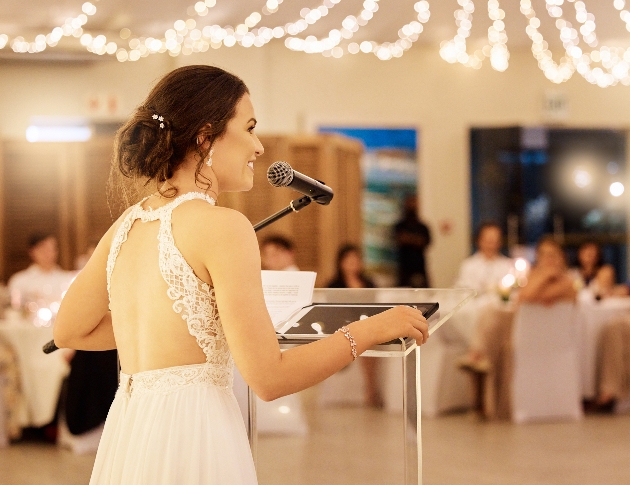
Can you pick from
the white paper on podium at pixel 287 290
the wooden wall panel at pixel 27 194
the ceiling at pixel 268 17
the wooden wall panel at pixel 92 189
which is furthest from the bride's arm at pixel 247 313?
the wooden wall panel at pixel 27 194

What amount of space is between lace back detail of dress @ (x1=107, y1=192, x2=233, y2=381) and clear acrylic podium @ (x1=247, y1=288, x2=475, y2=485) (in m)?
0.26

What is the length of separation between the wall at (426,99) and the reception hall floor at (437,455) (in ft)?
15.1

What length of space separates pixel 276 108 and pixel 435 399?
15.4ft

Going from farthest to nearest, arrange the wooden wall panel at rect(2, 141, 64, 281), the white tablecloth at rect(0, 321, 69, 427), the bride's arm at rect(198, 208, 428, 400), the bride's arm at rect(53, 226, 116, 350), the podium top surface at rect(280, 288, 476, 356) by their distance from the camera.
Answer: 1. the wooden wall panel at rect(2, 141, 64, 281)
2. the white tablecloth at rect(0, 321, 69, 427)
3. the podium top surface at rect(280, 288, 476, 356)
4. the bride's arm at rect(53, 226, 116, 350)
5. the bride's arm at rect(198, 208, 428, 400)

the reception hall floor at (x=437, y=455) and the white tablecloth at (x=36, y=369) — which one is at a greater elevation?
the white tablecloth at (x=36, y=369)

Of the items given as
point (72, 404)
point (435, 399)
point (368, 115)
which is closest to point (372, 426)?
point (435, 399)

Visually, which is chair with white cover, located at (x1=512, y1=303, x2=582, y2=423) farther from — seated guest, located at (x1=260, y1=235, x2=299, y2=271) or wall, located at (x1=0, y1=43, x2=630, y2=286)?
wall, located at (x1=0, y1=43, x2=630, y2=286)

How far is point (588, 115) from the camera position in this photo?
10102 millimetres

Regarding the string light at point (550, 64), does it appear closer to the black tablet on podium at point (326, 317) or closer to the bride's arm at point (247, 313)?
the black tablet on podium at point (326, 317)

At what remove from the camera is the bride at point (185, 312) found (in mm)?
1408

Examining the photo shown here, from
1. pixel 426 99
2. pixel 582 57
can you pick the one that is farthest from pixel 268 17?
pixel 582 57

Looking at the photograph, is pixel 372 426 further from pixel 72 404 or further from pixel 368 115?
pixel 368 115

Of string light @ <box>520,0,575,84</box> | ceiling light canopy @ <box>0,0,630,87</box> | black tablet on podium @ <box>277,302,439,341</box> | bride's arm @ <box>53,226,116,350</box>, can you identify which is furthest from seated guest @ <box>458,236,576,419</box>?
string light @ <box>520,0,575,84</box>

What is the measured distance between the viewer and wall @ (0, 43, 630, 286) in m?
9.33
